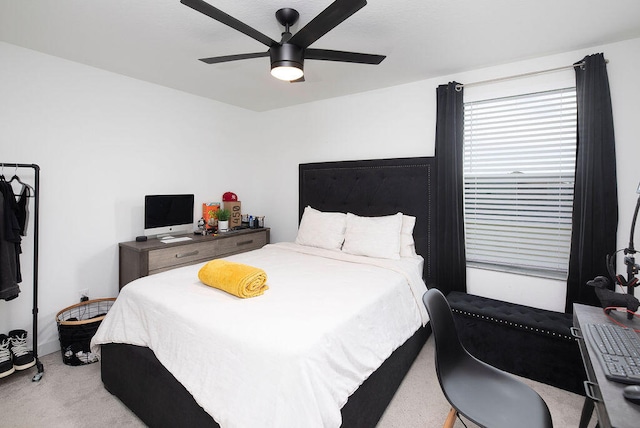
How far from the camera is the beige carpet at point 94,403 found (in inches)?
73.9

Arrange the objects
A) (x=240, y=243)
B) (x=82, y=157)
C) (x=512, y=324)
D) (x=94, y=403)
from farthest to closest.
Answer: (x=240, y=243) → (x=82, y=157) → (x=512, y=324) → (x=94, y=403)

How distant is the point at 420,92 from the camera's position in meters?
3.14

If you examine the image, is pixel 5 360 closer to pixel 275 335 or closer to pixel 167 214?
pixel 167 214

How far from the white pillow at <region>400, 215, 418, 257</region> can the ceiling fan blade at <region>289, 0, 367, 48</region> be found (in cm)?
193

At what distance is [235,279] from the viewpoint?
1.82m

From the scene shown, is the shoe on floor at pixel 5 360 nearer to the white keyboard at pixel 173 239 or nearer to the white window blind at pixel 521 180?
the white keyboard at pixel 173 239

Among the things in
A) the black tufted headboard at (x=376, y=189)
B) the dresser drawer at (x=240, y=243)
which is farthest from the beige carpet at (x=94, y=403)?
the dresser drawer at (x=240, y=243)

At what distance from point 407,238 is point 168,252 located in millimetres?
2346

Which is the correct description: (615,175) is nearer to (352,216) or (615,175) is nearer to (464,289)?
(464,289)

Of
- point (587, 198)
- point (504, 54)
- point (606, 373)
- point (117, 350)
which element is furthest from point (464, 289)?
point (117, 350)

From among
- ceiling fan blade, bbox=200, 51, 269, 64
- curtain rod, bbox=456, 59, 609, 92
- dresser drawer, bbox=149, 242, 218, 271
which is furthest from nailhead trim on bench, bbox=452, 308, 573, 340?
dresser drawer, bbox=149, 242, 218, 271

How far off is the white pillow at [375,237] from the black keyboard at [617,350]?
1.55 meters

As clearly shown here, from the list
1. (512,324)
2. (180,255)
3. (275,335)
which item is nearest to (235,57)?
(275,335)

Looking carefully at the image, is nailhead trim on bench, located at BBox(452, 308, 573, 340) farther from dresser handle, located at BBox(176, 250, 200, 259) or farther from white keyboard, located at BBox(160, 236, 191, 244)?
white keyboard, located at BBox(160, 236, 191, 244)
